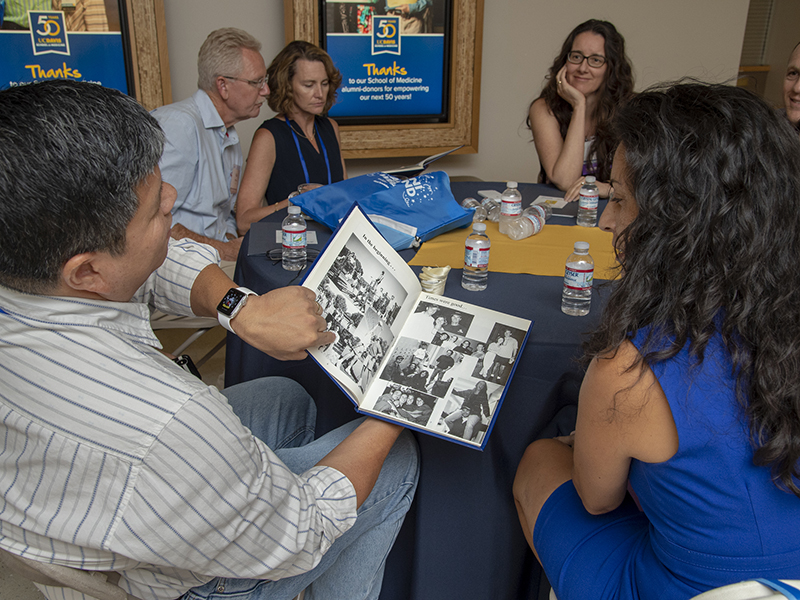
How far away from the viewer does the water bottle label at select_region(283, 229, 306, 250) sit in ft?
5.53

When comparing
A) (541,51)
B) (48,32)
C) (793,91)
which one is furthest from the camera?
(541,51)

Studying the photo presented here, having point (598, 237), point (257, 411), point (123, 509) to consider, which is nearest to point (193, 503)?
point (123, 509)

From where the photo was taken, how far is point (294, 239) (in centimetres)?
170

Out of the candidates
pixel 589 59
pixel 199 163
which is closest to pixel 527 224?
pixel 589 59

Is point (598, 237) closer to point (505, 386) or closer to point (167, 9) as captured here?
point (505, 386)

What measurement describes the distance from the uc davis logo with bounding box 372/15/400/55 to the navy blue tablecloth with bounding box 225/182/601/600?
10.8 feet

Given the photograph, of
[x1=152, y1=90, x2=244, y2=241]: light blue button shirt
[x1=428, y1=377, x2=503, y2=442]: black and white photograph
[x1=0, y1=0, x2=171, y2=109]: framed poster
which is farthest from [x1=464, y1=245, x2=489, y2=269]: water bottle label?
[x1=0, y1=0, x2=171, y2=109]: framed poster

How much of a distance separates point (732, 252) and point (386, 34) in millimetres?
3750

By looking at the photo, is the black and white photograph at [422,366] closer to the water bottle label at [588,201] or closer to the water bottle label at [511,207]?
the water bottle label at [511,207]

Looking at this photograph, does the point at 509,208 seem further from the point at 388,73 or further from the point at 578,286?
the point at 388,73

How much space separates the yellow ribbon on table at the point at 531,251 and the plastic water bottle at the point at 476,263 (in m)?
0.14

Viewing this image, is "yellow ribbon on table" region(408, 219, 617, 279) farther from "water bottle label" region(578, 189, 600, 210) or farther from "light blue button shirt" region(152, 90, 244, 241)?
"light blue button shirt" region(152, 90, 244, 241)

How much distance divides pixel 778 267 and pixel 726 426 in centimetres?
27

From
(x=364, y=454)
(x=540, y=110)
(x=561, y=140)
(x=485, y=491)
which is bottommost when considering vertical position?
(x=485, y=491)
